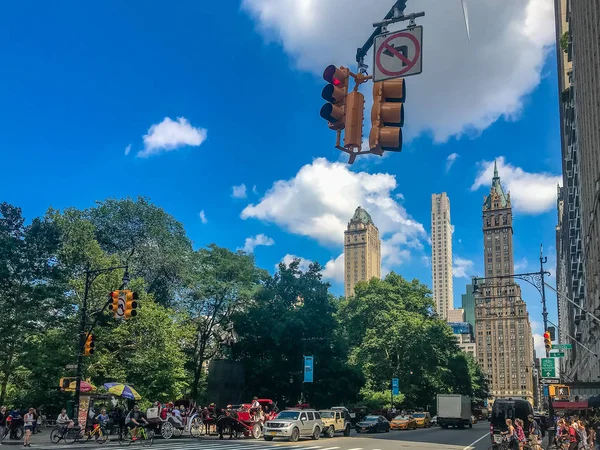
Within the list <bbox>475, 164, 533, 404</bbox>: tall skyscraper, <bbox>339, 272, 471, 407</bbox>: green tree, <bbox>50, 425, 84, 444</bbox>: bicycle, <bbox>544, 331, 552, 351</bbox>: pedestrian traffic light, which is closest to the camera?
<bbox>50, 425, 84, 444</bbox>: bicycle

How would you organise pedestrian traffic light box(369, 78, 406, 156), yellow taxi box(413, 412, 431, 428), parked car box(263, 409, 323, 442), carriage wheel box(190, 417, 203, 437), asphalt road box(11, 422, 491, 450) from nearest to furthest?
1. pedestrian traffic light box(369, 78, 406, 156)
2. asphalt road box(11, 422, 491, 450)
3. parked car box(263, 409, 323, 442)
4. carriage wheel box(190, 417, 203, 437)
5. yellow taxi box(413, 412, 431, 428)

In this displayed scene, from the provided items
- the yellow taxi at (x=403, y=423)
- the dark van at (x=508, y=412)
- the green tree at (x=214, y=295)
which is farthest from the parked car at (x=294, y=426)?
the green tree at (x=214, y=295)

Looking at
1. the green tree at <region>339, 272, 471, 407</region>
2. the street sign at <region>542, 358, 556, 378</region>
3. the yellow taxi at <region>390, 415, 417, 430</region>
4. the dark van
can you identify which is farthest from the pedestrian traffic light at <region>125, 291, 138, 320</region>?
the green tree at <region>339, 272, 471, 407</region>

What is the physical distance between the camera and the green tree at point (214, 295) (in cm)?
5728

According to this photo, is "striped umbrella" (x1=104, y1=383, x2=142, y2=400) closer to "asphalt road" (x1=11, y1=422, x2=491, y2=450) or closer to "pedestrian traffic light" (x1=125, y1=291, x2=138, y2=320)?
"asphalt road" (x1=11, y1=422, x2=491, y2=450)

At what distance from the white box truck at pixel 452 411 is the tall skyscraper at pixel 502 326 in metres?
126

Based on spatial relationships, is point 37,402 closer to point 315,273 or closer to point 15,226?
point 15,226

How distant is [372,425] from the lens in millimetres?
40312

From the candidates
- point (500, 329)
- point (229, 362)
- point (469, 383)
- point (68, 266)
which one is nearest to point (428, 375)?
point (469, 383)

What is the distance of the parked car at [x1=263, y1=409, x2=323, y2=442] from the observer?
93.5ft

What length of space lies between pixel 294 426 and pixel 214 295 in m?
30.5

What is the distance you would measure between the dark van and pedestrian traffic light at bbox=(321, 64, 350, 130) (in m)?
21.2

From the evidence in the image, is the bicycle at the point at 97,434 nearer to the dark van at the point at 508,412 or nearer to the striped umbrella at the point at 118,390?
the striped umbrella at the point at 118,390

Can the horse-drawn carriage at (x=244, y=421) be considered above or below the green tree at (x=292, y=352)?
below
